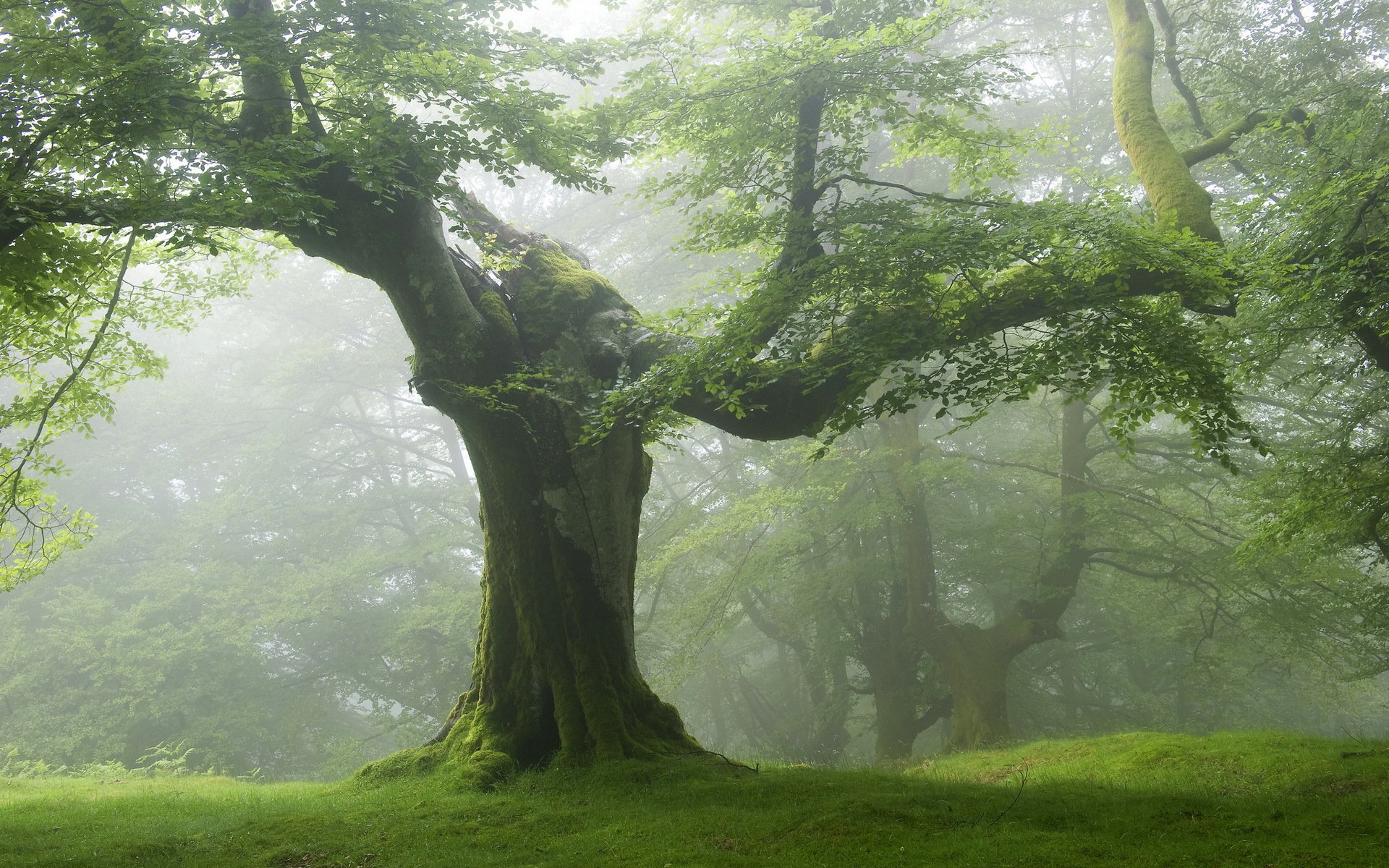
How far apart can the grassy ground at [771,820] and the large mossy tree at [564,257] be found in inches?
39.3

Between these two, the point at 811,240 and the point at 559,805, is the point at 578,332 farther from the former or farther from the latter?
the point at 559,805

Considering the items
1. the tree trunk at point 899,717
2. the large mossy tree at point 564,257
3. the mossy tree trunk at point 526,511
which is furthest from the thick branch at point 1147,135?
the tree trunk at point 899,717

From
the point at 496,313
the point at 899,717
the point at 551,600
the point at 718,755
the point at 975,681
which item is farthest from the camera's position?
the point at 899,717

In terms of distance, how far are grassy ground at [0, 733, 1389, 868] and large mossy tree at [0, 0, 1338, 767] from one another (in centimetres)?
100

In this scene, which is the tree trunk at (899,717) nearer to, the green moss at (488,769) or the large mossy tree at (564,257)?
the large mossy tree at (564,257)

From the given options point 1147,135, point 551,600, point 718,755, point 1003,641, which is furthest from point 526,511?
point 1003,641

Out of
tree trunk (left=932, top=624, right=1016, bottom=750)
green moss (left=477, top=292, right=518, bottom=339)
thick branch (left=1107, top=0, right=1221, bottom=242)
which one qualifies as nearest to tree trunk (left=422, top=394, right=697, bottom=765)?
green moss (left=477, top=292, right=518, bottom=339)

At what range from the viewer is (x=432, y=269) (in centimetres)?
707

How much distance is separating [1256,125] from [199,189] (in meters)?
9.27

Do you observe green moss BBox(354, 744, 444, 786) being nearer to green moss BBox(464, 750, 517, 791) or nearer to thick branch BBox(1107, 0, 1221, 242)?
green moss BBox(464, 750, 517, 791)

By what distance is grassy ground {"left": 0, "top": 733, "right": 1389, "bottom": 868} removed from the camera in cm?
427

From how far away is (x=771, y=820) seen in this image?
4.97m

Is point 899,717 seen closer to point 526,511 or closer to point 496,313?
point 526,511

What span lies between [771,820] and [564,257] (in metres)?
5.75
